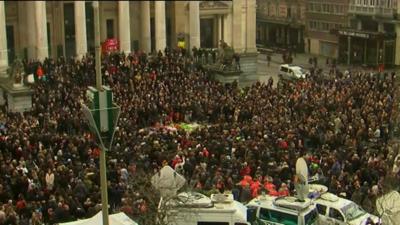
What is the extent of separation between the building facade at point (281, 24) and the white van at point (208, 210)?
54.0ft

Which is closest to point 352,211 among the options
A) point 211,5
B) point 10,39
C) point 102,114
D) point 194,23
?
point 102,114

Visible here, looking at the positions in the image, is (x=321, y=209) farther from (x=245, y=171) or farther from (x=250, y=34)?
(x=250, y=34)

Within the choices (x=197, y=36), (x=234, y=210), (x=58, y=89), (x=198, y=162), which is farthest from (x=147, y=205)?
(x=197, y=36)

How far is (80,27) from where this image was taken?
57125 millimetres

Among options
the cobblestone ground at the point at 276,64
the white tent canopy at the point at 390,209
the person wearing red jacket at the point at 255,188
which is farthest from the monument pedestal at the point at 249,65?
the white tent canopy at the point at 390,209

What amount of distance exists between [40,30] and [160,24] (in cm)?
1021

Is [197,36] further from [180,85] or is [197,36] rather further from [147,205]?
[147,205]

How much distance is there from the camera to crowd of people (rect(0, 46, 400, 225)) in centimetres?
2500

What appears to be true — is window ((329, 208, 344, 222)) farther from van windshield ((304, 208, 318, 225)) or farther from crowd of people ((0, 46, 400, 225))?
crowd of people ((0, 46, 400, 225))

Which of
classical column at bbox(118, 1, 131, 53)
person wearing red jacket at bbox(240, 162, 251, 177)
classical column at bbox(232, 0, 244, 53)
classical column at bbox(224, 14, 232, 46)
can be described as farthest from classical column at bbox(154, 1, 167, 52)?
person wearing red jacket at bbox(240, 162, 251, 177)

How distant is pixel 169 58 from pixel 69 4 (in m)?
14.8

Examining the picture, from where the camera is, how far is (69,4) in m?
61.5

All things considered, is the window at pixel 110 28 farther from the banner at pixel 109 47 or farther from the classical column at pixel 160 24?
the banner at pixel 109 47

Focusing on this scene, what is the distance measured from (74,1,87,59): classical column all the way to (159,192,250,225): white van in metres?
36.0
